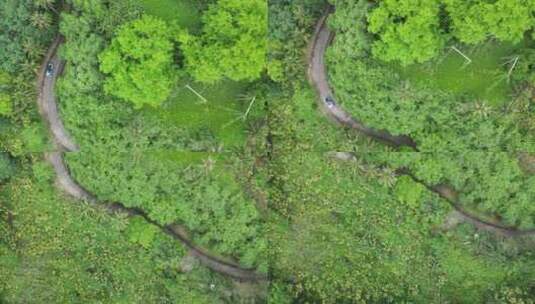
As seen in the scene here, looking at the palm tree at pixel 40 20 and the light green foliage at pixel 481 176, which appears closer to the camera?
the palm tree at pixel 40 20

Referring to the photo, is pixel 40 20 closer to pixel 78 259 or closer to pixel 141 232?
pixel 141 232

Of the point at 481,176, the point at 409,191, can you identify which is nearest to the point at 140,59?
the point at 409,191

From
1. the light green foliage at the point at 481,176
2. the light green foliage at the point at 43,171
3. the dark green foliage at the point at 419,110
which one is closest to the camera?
the dark green foliage at the point at 419,110

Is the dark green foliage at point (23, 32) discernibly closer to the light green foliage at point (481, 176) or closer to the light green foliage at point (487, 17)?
the light green foliage at point (481, 176)

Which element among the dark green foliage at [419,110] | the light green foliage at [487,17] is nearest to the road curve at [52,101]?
the dark green foliage at [419,110]

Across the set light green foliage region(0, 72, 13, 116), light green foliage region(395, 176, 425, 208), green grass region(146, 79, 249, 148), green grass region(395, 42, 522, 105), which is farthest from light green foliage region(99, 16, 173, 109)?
light green foliage region(395, 176, 425, 208)

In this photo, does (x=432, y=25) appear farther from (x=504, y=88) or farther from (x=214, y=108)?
(x=214, y=108)
